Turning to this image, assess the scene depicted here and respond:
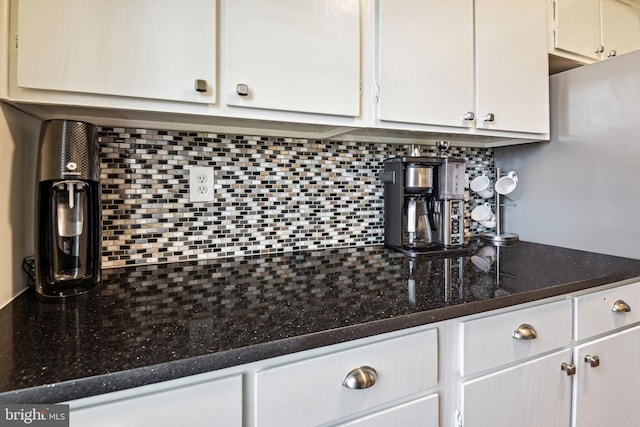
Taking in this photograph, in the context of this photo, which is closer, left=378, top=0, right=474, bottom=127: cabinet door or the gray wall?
left=378, top=0, right=474, bottom=127: cabinet door

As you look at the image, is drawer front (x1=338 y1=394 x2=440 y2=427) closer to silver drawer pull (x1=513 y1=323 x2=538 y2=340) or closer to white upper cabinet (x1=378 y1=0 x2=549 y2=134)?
silver drawer pull (x1=513 y1=323 x2=538 y2=340)

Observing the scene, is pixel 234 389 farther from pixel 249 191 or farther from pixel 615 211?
pixel 615 211

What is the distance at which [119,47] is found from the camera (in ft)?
2.53

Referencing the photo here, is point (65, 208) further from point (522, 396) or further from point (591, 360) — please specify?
point (591, 360)

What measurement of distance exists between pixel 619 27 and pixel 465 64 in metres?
0.96


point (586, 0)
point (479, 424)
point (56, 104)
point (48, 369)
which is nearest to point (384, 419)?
point (479, 424)

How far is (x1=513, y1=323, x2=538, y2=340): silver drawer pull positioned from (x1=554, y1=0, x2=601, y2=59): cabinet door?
122 cm

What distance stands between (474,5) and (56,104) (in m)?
1.37

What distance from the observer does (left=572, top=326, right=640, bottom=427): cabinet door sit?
0.94 metres

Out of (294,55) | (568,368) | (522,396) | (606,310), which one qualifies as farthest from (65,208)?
(606,310)

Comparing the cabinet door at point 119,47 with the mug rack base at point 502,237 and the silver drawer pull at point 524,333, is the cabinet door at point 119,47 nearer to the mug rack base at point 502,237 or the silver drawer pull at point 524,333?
the silver drawer pull at point 524,333

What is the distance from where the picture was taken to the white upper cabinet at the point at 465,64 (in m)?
1.06

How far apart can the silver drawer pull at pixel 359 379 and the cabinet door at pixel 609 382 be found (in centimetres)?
70

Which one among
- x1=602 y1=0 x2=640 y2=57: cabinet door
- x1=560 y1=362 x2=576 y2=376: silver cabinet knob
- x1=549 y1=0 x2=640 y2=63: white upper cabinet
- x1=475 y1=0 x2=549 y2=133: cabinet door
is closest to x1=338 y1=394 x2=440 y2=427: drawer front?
x1=560 y1=362 x2=576 y2=376: silver cabinet knob
